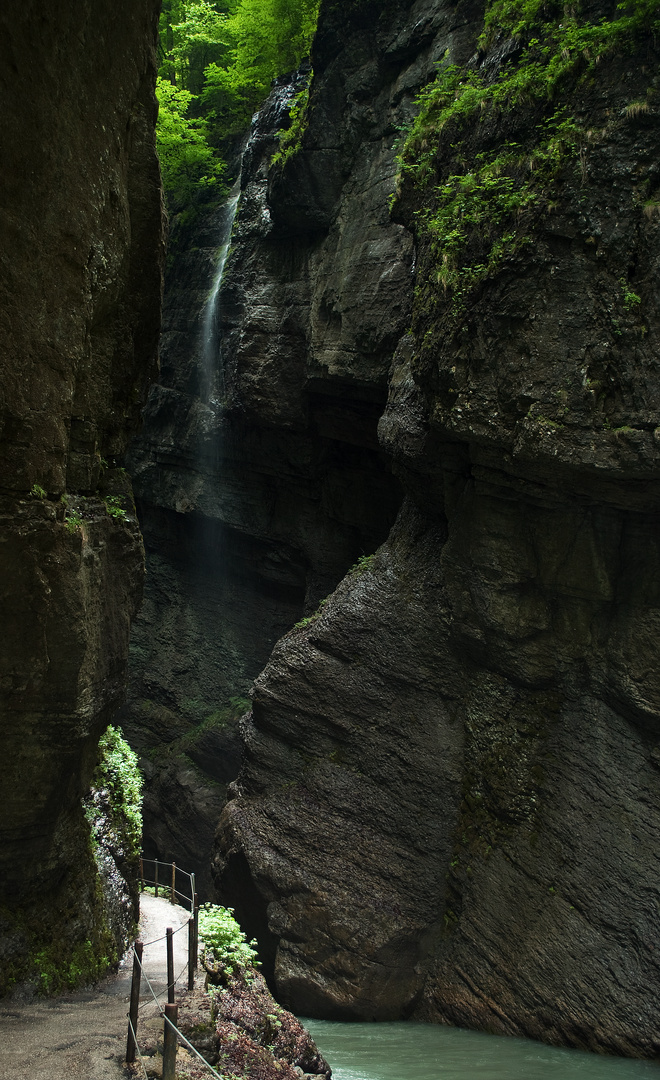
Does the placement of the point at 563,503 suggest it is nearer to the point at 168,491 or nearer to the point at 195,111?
the point at 168,491

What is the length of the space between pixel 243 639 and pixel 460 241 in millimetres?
12512

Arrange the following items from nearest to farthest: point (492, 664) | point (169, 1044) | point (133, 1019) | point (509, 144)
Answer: point (169, 1044)
point (133, 1019)
point (509, 144)
point (492, 664)

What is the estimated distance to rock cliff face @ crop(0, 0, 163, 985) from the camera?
5.67m

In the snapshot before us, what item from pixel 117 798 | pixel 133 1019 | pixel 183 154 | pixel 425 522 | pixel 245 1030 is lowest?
pixel 245 1030

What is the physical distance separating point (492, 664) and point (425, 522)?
2.80m

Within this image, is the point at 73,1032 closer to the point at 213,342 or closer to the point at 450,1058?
the point at 450,1058

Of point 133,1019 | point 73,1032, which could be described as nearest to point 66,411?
point 133,1019

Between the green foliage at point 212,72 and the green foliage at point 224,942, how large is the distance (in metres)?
18.6

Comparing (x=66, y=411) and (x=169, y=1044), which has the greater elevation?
(x=66, y=411)

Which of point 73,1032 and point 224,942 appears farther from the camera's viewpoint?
point 224,942

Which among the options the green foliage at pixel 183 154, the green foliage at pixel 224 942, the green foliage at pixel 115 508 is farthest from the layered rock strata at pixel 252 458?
the green foliage at pixel 224 942

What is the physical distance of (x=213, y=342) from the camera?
2028cm

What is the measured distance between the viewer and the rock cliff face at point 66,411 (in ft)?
18.6

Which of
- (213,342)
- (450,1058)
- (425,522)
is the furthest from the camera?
(213,342)
